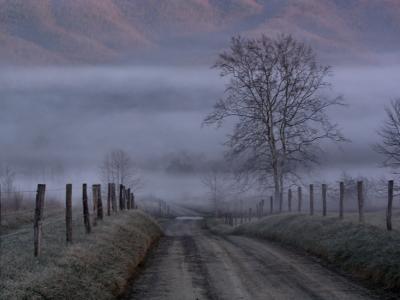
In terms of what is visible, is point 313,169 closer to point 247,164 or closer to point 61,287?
point 247,164

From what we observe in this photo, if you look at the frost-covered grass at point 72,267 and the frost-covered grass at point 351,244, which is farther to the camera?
the frost-covered grass at point 351,244

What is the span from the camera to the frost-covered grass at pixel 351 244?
1476 centimetres

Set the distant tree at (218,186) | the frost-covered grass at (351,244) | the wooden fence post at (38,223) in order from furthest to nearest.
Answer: the distant tree at (218,186) < the wooden fence post at (38,223) < the frost-covered grass at (351,244)

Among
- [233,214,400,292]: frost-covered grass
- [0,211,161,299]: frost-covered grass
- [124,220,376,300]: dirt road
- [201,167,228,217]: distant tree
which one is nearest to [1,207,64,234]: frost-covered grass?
[0,211,161,299]: frost-covered grass

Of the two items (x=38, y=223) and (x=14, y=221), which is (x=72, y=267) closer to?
(x=38, y=223)

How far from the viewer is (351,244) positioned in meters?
18.4

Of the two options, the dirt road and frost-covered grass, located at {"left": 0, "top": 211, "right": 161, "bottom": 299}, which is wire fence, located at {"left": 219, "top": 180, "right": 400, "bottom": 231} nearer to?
the dirt road

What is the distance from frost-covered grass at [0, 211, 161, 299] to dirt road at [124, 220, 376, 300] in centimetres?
59

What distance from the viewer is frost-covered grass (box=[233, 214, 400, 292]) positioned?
48.4 feet

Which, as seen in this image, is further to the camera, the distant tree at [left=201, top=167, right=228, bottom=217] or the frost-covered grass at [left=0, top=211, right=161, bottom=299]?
the distant tree at [left=201, top=167, right=228, bottom=217]

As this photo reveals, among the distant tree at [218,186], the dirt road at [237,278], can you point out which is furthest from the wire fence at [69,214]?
the distant tree at [218,186]

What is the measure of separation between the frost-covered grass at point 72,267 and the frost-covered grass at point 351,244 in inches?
238

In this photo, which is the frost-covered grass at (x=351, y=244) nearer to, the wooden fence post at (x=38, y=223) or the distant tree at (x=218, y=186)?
the wooden fence post at (x=38, y=223)

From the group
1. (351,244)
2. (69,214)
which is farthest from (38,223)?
(351,244)
